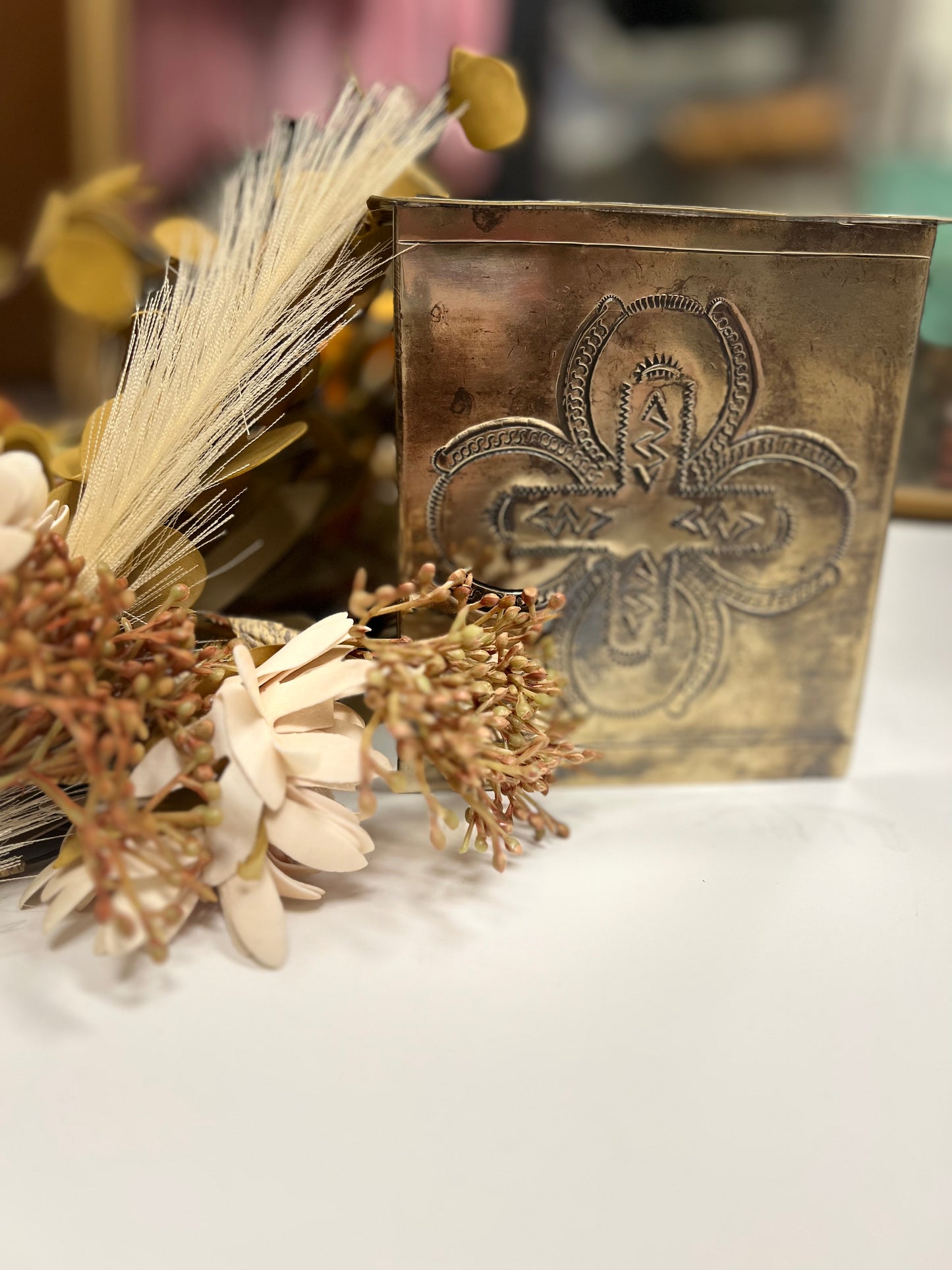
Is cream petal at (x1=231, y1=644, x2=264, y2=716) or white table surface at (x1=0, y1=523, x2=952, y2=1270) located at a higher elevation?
cream petal at (x1=231, y1=644, x2=264, y2=716)

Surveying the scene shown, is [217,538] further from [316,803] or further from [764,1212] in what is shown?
[764,1212]

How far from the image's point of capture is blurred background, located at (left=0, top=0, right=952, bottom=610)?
1529 mm

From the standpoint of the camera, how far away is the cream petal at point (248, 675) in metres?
0.46

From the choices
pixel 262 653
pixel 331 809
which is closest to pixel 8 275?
pixel 262 653

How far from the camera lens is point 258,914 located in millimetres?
466

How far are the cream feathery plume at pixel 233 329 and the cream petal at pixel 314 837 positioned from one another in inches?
6.2

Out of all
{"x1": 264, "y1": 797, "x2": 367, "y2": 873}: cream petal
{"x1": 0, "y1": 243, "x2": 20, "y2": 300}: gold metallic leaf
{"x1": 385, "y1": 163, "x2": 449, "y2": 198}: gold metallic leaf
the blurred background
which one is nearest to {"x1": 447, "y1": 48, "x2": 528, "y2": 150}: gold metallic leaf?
{"x1": 385, "y1": 163, "x2": 449, "y2": 198}: gold metallic leaf

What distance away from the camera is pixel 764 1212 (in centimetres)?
37

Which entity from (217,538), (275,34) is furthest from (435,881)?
(275,34)

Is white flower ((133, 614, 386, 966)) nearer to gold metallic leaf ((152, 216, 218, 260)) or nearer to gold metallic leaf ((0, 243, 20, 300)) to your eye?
gold metallic leaf ((152, 216, 218, 260))

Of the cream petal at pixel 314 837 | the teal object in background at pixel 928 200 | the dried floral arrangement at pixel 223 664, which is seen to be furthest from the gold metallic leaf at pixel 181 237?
the teal object in background at pixel 928 200

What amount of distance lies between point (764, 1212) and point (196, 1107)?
0.76ft

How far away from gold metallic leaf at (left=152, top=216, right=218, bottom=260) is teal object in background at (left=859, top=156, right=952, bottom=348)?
2.33 ft

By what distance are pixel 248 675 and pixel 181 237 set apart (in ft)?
1.31
